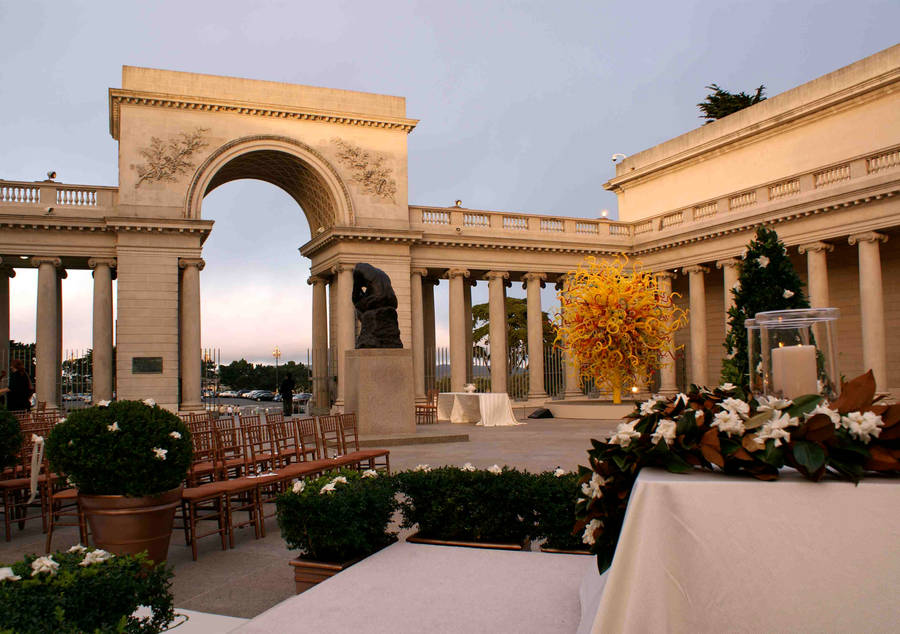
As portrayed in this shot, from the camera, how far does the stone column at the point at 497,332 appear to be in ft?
95.5

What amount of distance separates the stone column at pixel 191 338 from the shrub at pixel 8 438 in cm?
1696

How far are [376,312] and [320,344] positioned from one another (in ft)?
49.9

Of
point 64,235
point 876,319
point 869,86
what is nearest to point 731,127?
point 869,86

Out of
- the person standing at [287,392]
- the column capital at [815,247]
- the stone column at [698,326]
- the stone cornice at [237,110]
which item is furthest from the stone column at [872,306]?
the person standing at [287,392]

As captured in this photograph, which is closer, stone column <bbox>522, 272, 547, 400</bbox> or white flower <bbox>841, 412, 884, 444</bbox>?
white flower <bbox>841, 412, 884, 444</bbox>

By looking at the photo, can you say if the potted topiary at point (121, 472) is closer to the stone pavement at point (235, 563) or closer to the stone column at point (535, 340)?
the stone pavement at point (235, 563)

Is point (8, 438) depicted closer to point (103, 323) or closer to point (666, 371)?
point (103, 323)

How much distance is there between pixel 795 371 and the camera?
141 inches

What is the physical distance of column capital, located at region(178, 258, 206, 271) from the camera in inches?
948

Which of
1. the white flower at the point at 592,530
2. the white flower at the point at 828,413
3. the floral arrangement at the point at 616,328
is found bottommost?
the white flower at the point at 592,530

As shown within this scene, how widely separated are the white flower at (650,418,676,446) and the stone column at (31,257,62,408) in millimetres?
24458

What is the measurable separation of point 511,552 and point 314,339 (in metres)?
26.1

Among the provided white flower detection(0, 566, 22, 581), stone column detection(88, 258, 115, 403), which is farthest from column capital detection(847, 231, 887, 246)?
stone column detection(88, 258, 115, 403)

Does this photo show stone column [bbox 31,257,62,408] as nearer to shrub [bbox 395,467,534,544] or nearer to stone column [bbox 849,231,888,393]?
→ shrub [bbox 395,467,534,544]
